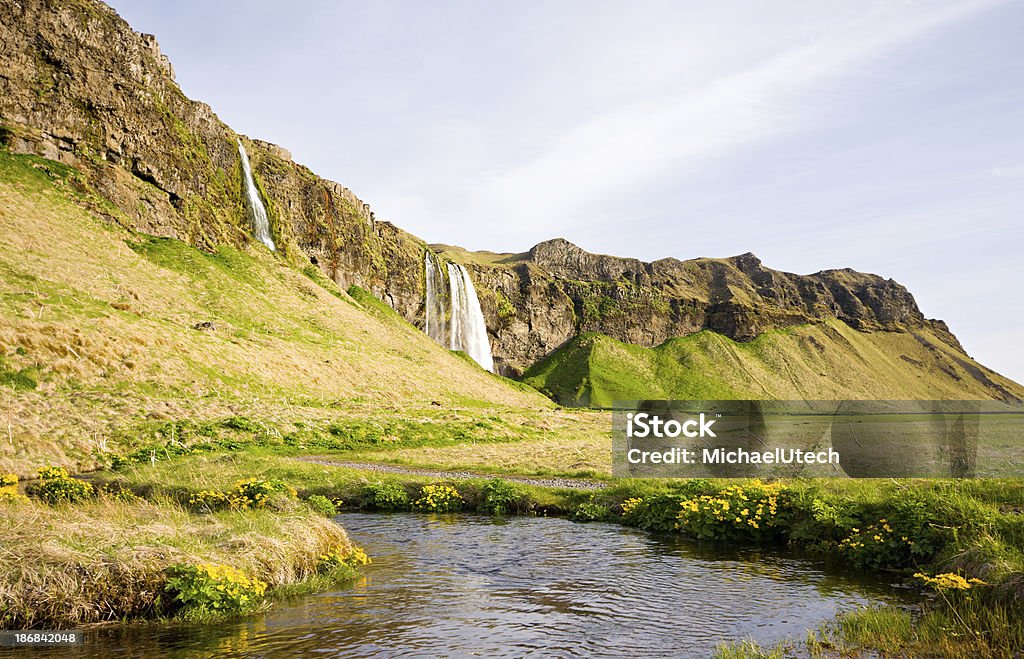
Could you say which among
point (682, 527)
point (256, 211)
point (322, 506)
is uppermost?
point (256, 211)

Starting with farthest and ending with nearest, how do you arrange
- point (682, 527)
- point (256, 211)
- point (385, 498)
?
point (256, 211)
point (385, 498)
point (682, 527)

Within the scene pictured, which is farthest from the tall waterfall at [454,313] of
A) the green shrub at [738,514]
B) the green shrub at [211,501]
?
the green shrub at [738,514]

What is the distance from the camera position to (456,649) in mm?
10039

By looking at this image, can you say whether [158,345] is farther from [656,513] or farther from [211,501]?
[656,513]

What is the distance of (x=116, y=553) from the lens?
11.4 m

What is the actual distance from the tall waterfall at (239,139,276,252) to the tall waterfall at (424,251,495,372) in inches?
1684

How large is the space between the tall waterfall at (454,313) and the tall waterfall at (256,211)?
42.8 meters

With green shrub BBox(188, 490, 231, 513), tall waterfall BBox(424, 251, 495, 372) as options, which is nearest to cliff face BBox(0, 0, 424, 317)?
tall waterfall BBox(424, 251, 495, 372)

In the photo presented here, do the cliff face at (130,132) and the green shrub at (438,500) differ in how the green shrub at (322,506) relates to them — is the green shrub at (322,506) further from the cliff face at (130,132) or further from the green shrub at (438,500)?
the cliff face at (130,132)

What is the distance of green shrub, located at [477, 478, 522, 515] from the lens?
23766mm

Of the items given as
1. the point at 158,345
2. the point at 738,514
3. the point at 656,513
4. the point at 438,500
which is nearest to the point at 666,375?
the point at 158,345

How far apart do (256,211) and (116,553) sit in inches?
4253

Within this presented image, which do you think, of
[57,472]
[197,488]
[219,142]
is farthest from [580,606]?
[219,142]

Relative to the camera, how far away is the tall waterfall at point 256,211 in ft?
351
